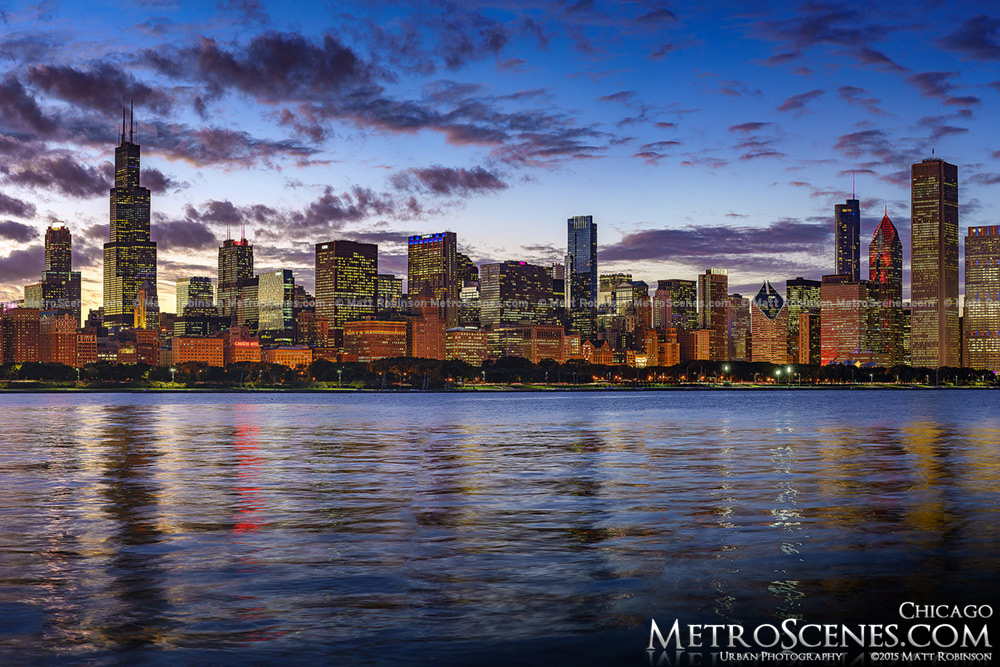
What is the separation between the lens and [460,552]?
88.8 ft

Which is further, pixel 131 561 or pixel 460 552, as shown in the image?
pixel 460 552

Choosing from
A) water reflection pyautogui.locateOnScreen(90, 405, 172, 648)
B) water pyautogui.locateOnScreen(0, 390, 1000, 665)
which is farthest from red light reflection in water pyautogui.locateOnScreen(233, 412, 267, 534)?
water reflection pyautogui.locateOnScreen(90, 405, 172, 648)

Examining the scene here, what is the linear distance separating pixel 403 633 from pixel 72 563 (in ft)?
39.2

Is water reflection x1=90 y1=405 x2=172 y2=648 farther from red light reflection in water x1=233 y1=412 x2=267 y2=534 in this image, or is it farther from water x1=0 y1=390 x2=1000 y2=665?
red light reflection in water x1=233 y1=412 x2=267 y2=534

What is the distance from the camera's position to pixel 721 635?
59.8 feet

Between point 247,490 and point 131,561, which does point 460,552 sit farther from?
point 247,490

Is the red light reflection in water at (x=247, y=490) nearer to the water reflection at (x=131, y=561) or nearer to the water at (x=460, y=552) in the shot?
the water at (x=460, y=552)

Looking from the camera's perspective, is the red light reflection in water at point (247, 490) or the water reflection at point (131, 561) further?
the red light reflection in water at point (247, 490)

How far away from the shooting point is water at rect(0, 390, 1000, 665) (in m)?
18.6

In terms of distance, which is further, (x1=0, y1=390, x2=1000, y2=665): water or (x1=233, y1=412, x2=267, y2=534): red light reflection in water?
(x1=233, y1=412, x2=267, y2=534): red light reflection in water

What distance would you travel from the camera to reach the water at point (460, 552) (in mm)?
18609

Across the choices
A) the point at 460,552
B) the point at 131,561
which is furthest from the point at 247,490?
the point at 460,552

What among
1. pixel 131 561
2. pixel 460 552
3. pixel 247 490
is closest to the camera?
pixel 131 561

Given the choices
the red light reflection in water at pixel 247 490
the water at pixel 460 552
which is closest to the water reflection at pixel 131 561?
the water at pixel 460 552
